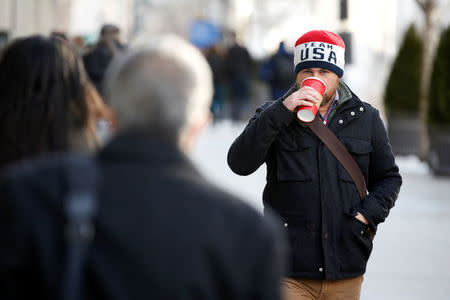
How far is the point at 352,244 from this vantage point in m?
4.29

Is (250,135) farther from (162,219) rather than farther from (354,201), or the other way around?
(162,219)

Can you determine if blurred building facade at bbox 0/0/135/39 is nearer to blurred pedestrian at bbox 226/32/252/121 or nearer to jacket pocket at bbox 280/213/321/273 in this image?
blurred pedestrian at bbox 226/32/252/121

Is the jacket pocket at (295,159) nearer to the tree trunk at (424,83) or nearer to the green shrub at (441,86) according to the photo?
the green shrub at (441,86)

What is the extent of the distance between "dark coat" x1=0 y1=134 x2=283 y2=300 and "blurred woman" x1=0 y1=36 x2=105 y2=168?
1.07 metres

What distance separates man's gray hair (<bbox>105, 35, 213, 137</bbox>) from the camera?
2.26 meters

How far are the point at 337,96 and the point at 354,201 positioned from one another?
20.1 inches

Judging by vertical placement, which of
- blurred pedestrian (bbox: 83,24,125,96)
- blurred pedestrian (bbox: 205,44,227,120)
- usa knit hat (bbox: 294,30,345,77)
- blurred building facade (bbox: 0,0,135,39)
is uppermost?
usa knit hat (bbox: 294,30,345,77)

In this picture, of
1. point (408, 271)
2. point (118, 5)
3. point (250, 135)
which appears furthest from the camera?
point (118, 5)

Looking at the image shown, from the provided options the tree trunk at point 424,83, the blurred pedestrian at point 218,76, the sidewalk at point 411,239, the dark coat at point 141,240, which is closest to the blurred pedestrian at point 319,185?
the sidewalk at point 411,239

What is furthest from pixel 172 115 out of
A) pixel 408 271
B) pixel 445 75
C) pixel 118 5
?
pixel 118 5

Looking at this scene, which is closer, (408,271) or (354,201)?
(354,201)

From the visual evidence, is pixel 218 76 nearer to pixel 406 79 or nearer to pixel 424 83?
pixel 406 79

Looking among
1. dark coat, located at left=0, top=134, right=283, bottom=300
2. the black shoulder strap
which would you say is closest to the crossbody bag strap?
dark coat, located at left=0, top=134, right=283, bottom=300

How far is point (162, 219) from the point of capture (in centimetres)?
213
